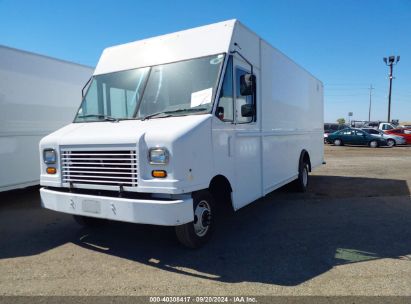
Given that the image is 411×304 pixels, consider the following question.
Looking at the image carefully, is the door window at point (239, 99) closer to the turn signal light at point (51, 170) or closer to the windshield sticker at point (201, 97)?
the windshield sticker at point (201, 97)

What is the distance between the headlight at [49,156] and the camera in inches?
191

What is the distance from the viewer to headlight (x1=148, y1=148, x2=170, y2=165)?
4.03 meters

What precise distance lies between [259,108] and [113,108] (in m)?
2.48

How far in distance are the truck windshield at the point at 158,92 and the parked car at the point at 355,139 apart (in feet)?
83.5

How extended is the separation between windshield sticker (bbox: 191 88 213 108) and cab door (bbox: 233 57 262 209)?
57 centimetres

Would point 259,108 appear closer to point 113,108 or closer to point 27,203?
point 113,108

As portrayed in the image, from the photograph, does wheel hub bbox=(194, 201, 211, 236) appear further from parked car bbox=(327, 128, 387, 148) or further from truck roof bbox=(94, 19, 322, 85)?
parked car bbox=(327, 128, 387, 148)

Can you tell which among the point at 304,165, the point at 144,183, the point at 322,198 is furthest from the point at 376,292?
the point at 304,165

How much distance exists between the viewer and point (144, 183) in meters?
4.14

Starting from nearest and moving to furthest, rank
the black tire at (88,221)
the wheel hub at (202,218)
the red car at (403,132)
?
the wheel hub at (202,218) → the black tire at (88,221) → the red car at (403,132)

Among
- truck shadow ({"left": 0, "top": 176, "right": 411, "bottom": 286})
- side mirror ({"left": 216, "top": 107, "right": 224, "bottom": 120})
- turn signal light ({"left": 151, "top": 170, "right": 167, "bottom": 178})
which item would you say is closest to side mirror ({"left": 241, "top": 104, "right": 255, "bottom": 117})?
side mirror ({"left": 216, "top": 107, "right": 224, "bottom": 120})

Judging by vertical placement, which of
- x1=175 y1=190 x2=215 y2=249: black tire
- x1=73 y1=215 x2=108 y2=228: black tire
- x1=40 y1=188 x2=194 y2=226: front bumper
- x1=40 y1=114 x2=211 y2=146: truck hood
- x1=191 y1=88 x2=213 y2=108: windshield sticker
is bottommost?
x1=73 y1=215 x2=108 y2=228: black tire

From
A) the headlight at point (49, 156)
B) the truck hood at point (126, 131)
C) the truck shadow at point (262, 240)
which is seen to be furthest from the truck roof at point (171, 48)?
the truck shadow at point (262, 240)

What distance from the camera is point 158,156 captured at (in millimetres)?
4070
